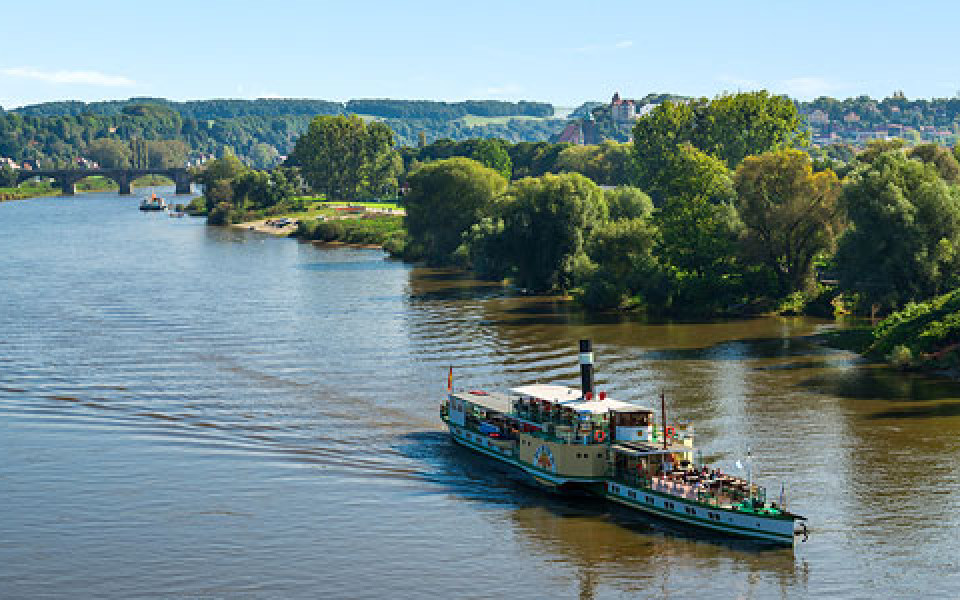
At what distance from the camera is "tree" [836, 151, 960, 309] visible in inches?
3061

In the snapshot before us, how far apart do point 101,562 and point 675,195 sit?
7103cm

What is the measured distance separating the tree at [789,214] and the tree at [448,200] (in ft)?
133

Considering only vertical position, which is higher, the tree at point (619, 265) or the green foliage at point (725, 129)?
the green foliage at point (725, 129)

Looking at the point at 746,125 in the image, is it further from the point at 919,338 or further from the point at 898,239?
the point at 919,338

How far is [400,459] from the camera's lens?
53.1 meters

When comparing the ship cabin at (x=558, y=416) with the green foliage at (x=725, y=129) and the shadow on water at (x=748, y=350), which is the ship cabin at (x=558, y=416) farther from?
the green foliage at (x=725, y=129)

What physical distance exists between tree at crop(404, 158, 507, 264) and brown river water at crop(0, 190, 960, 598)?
3638cm

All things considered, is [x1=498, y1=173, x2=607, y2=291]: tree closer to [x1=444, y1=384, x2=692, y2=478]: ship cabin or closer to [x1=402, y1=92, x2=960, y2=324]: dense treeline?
[x1=402, y1=92, x2=960, y2=324]: dense treeline

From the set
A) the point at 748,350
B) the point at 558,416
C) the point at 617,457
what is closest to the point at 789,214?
the point at 748,350

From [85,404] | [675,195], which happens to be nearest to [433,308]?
[675,195]

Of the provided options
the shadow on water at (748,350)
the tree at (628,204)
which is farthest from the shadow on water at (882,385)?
the tree at (628,204)

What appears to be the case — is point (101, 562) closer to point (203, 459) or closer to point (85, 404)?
point (203, 459)

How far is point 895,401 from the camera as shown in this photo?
61562mm

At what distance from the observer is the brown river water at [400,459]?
3991 centimetres
